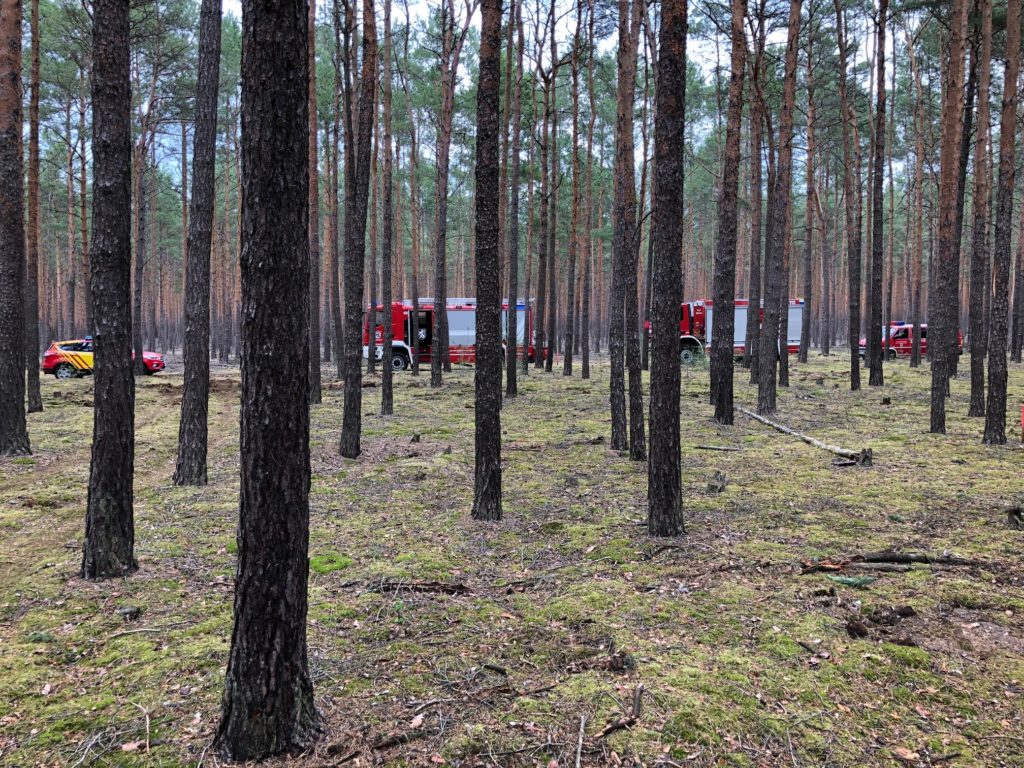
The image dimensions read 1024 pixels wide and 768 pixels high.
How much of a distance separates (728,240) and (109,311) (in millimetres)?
10146

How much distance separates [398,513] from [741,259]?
37.6 meters

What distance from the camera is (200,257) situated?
292 inches

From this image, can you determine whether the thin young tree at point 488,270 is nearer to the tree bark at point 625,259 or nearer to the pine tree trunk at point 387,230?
the tree bark at point 625,259

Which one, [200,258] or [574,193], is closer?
[200,258]

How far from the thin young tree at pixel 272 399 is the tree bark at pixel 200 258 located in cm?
514

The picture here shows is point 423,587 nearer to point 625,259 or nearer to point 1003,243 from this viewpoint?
point 625,259

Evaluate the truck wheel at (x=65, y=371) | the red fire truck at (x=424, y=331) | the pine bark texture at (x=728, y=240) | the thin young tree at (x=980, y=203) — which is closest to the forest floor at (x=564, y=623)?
the pine bark texture at (x=728, y=240)

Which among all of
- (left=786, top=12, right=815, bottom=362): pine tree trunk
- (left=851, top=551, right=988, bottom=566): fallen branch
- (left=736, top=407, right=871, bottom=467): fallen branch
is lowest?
(left=851, top=551, right=988, bottom=566): fallen branch

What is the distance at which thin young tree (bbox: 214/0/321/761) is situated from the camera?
2664 millimetres

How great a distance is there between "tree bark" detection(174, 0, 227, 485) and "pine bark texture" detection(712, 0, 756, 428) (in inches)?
323

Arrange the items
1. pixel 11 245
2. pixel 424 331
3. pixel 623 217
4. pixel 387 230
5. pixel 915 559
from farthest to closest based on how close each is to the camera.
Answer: pixel 424 331
pixel 387 230
pixel 11 245
pixel 623 217
pixel 915 559

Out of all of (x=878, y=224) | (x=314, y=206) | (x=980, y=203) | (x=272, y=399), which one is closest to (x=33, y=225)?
(x=314, y=206)

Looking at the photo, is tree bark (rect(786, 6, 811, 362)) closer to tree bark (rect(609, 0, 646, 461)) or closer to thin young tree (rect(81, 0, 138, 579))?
tree bark (rect(609, 0, 646, 461))

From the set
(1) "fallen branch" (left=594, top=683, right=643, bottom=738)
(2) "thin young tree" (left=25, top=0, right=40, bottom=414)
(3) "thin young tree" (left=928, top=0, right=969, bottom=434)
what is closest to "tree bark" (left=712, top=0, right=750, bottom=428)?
(3) "thin young tree" (left=928, top=0, right=969, bottom=434)
